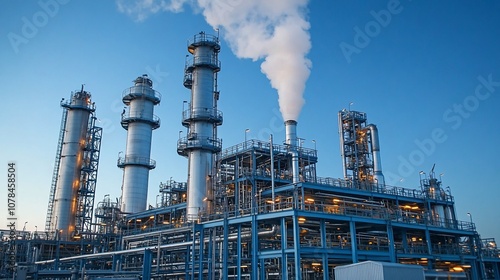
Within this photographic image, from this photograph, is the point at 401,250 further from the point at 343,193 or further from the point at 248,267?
the point at 248,267

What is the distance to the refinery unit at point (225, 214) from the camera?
3425 cm

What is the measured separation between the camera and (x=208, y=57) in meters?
51.5

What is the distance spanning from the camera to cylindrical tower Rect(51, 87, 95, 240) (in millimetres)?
56844

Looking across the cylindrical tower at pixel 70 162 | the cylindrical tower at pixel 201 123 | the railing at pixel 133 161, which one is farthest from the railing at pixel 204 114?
the cylindrical tower at pixel 70 162

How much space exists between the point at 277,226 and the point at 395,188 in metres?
20.2

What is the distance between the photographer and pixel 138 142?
60.6 metres

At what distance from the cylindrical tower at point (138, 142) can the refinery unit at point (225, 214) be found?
162 mm

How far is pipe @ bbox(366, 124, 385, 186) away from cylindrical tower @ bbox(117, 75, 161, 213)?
95.1ft

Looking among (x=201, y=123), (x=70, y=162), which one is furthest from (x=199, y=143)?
(x=70, y=162)

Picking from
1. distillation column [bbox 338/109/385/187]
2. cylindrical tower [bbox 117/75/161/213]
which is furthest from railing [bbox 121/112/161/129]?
distillation column [bbox 338/109/385/187]

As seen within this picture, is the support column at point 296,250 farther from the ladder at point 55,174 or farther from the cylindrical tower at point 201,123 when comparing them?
the ladder at point 55,174

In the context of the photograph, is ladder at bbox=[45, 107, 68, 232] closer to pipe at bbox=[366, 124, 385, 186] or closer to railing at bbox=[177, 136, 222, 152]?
railing at bbox=[177, 136, 222, 152]

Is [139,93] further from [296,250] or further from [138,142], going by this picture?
[296,250]

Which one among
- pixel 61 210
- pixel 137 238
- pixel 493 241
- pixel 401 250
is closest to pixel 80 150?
pixel 61 210
